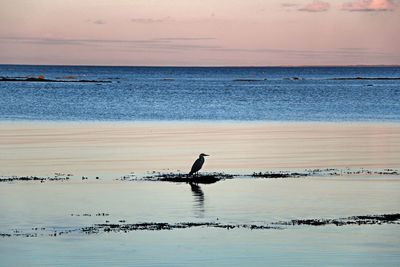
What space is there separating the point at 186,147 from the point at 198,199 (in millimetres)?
12976

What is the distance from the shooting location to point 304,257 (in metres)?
15.1

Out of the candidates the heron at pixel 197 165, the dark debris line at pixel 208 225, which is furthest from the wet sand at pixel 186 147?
the dark debris line at pixel 208 225

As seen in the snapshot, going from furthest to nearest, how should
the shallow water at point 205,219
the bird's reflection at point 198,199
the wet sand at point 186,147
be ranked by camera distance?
the wet sand at point 186,147
the bird's reflection at point 198,199
the shallow water at point 205,219

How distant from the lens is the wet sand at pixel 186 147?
92.0 ft

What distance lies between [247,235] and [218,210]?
9.41ft

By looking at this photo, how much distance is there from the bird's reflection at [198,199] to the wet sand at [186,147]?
9.63 feet

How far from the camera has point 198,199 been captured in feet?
69.9

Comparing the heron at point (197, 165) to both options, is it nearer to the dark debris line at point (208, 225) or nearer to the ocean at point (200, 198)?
the ocean at point (200, 198)

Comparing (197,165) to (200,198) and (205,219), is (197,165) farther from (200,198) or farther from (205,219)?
(205,219)

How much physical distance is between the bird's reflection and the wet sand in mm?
2936

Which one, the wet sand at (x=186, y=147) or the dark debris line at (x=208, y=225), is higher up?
the wet sand at (x=186, y=147)

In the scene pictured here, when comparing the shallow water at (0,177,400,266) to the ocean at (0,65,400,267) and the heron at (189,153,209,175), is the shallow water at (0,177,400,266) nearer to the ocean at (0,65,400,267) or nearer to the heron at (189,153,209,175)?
the ocean at (0,65,400,267)

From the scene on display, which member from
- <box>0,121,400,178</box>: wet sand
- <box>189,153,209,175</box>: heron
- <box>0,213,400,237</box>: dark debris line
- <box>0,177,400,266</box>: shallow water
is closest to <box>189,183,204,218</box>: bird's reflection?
<box>0,177,400,266</box>: shallow water

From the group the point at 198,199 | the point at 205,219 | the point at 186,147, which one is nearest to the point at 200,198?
the point at 198,199
